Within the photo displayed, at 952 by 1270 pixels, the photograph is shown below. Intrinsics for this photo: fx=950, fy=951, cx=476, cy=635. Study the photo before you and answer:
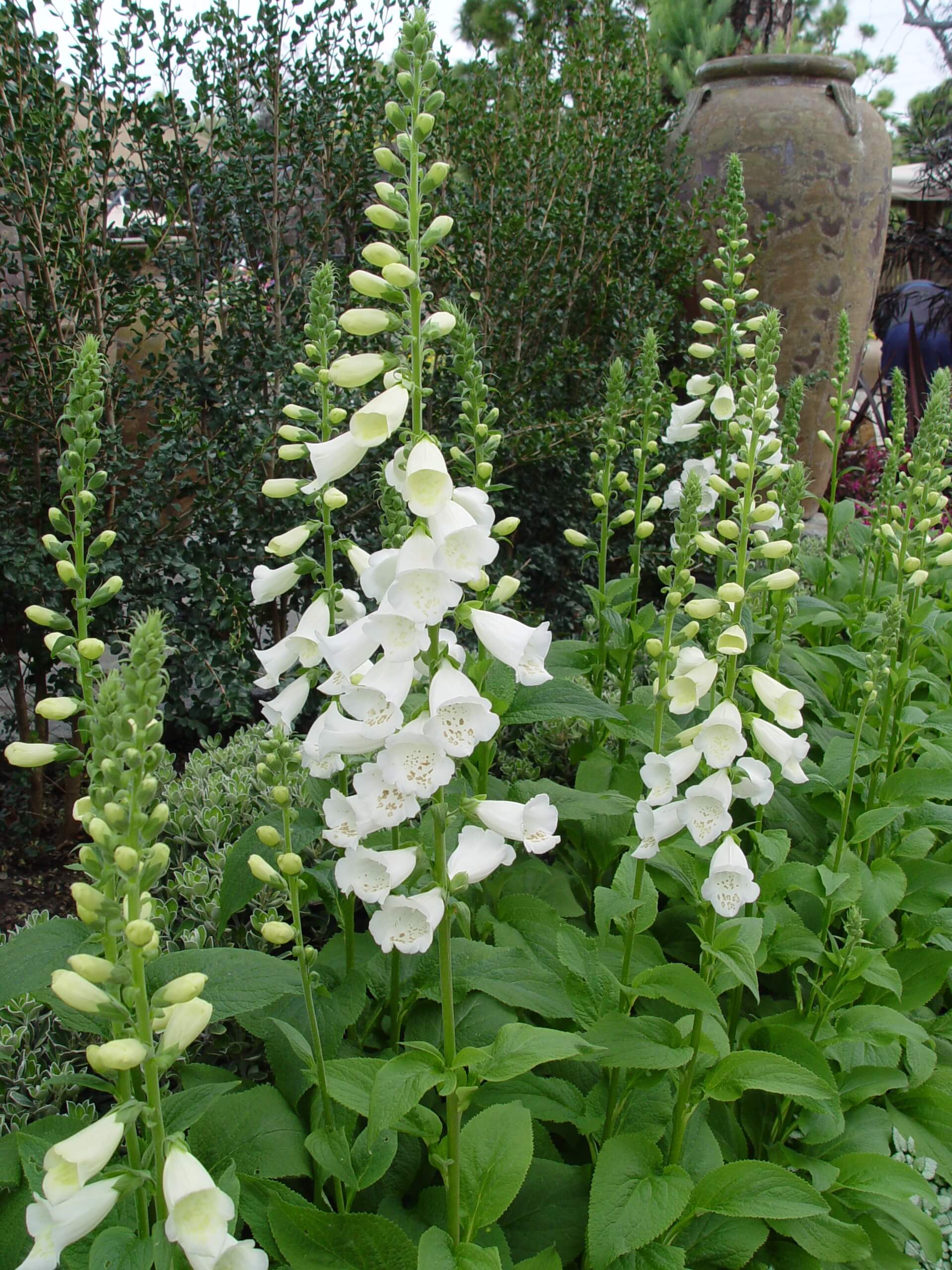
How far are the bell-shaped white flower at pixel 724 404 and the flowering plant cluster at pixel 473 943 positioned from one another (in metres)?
0.54

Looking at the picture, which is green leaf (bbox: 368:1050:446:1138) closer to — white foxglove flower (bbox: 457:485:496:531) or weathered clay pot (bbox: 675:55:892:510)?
white foxglove flower (bbox: 457:485:496:531)

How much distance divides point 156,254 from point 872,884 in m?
4.05

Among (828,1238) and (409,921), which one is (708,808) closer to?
(409,921)

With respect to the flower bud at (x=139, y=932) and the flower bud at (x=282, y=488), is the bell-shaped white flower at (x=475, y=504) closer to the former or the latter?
the flower bud at (x=282, y=488)

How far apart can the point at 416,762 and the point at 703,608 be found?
95 centimetres

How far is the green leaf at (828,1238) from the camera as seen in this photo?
2156 mm

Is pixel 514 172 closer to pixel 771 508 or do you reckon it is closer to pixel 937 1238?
pixel 771 508

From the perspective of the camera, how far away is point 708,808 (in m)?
2.14

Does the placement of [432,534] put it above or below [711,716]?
above

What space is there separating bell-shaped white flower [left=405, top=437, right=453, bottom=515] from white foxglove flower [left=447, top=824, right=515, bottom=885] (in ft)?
2.05

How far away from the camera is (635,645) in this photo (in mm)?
3586

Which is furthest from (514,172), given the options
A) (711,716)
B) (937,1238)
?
(937,1238)

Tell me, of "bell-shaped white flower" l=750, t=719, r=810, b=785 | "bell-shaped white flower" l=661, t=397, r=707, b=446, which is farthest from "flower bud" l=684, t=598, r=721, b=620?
"bell-shaped white flower" l=661, t=397, r=707, b=446

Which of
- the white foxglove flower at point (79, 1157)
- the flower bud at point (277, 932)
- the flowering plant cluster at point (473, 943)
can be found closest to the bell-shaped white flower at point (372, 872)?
the flowering plant cluster at point (473, 943)
